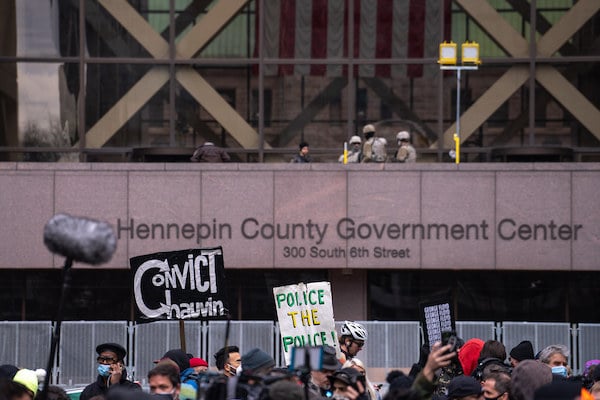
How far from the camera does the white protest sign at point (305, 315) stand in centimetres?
1402

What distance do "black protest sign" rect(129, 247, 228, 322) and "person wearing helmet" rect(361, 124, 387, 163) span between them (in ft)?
38.2

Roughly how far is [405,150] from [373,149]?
58 centimetres

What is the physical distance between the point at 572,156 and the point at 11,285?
1050cm

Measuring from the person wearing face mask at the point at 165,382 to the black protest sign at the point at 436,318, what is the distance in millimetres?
2882

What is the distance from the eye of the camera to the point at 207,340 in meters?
23.8

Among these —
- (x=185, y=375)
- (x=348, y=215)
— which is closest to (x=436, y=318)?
(x=185, y=375)

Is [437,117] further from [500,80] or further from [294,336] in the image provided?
[294,336]

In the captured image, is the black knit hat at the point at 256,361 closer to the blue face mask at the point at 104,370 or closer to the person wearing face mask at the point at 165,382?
the person wearing face mask at the point at 165,382

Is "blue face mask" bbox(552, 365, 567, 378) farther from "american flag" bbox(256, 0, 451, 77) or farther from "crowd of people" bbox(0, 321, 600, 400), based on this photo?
"american flag" bbox(256, 0, 451, 77)

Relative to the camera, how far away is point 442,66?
2725 centimetres

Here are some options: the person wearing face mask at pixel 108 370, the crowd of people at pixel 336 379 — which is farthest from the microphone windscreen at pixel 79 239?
the person wearing face mask at pixel 108 370

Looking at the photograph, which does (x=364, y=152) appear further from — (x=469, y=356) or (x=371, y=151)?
(x=469, y=356)

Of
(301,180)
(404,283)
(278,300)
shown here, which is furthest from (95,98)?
(278,300)

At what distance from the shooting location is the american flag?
28.2 m
